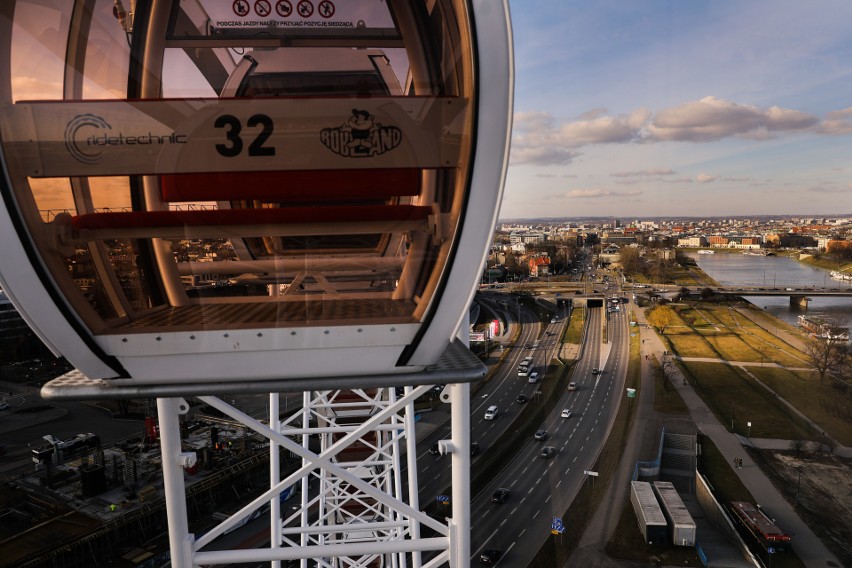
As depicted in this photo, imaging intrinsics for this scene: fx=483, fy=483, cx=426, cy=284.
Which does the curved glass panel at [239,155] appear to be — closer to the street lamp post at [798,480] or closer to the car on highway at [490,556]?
the car on highway at [490,556]

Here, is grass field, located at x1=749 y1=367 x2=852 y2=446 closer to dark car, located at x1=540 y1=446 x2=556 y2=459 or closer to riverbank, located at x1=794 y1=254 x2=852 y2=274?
dark car, located at x1=540 y1=446 x2=556 y2=459

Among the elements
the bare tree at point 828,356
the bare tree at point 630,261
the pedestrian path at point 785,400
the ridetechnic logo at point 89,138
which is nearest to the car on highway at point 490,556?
the pedestrian path at point 785,400

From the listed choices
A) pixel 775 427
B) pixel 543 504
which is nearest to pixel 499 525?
pixel 543 504

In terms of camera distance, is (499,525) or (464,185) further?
(499,525)

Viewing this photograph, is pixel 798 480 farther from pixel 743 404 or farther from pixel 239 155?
pixel 239 155

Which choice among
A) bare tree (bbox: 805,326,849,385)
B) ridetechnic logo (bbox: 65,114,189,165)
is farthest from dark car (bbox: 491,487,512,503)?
bare tree (bbox: 805,326,849,385)

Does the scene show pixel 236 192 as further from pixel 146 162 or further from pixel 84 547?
pixel 84 547
